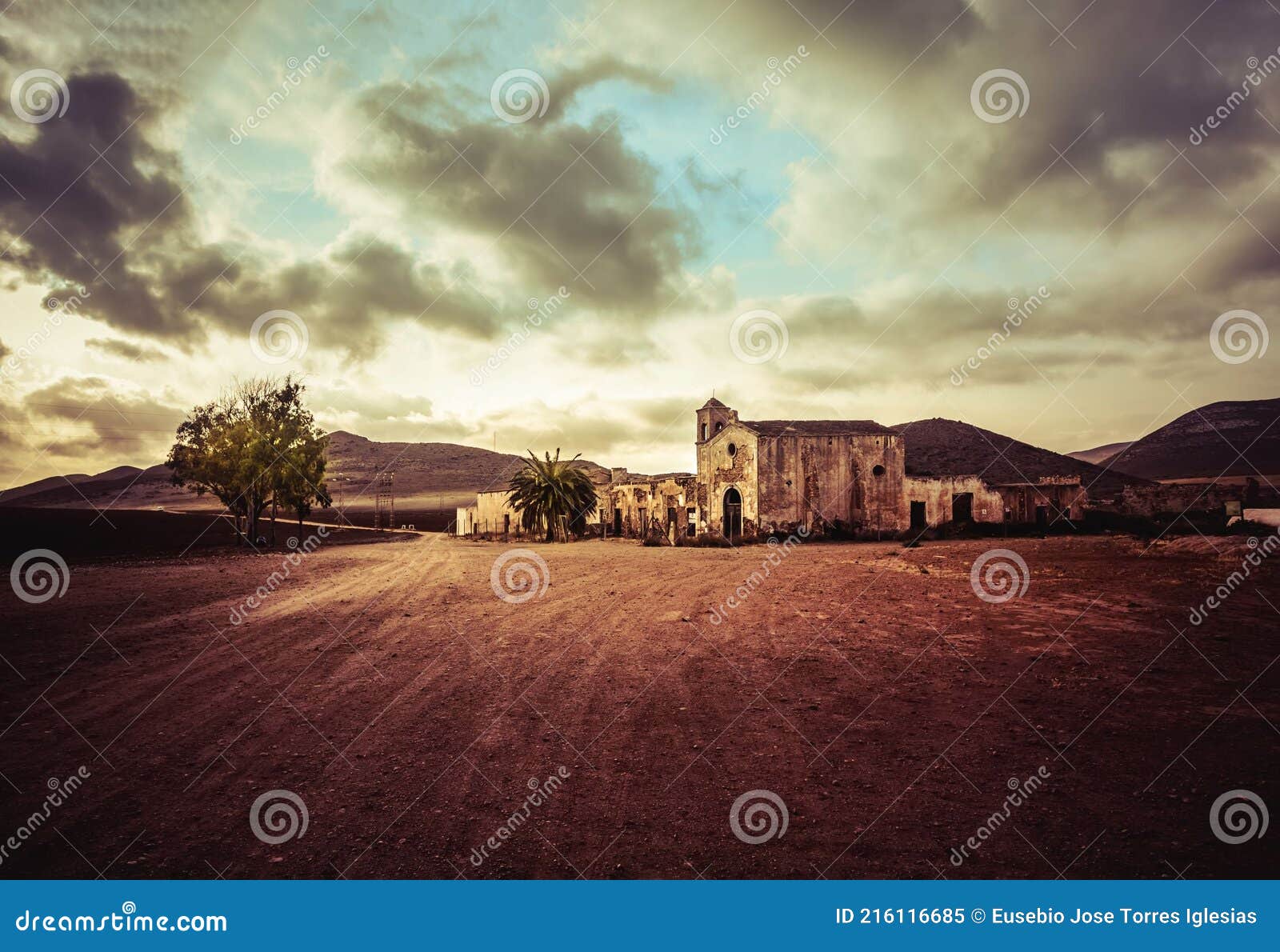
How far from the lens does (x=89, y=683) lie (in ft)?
24.1

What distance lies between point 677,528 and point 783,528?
708 centimetres

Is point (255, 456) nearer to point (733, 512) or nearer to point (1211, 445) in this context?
point (733, 512)

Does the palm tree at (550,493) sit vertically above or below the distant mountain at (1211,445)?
below

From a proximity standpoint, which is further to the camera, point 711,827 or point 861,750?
point 861,750

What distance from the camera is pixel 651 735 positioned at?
19.2ft

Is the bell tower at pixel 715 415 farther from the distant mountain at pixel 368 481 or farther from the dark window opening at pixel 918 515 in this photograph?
the distant mountain at pixel 368 481

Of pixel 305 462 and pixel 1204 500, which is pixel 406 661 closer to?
pixel 305 462

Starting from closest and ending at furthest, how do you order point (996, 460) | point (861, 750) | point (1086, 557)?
point (861, 750) → point (1086, 557) → point (996, 460)

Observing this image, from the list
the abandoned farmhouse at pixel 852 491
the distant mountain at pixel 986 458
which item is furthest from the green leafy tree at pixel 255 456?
the distant mountain at pixel 986 458

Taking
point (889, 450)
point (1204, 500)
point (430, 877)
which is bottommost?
point (430, 877)

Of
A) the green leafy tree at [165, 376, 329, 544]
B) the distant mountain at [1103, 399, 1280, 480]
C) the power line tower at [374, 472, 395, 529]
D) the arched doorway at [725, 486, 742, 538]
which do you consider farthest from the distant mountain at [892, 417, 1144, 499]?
the power line tower at [374, 472, 395, 529]

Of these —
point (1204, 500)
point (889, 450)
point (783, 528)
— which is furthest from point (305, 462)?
point (1204, 500)

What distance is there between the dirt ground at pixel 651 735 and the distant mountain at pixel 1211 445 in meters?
86.7

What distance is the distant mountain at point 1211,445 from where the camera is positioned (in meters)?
79.8
